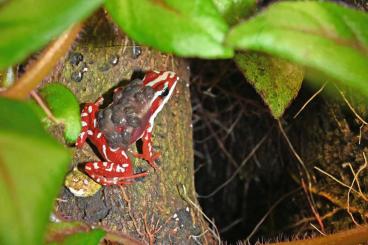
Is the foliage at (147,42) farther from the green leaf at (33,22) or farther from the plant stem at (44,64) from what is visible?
the plant stem at (44,64)

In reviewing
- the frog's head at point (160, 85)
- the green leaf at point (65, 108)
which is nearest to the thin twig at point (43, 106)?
the green leaf at point (65, 108)

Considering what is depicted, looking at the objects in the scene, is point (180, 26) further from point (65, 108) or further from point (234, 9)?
point (65, 108)

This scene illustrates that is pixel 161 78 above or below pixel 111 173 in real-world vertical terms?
above

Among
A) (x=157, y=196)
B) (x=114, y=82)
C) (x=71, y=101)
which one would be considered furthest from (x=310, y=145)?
(x=71, y=101)

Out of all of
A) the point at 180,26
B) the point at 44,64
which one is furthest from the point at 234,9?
the point at 44,64

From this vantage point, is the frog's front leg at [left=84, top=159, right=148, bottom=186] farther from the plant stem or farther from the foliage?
the foliage
